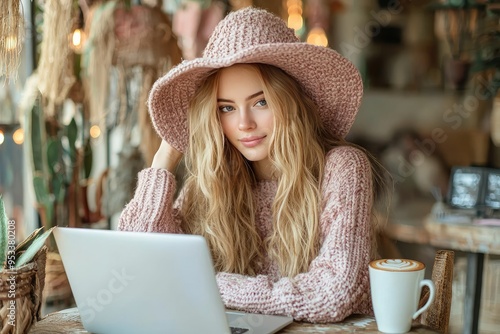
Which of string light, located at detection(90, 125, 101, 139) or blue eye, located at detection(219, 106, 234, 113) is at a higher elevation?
blue eye, located at detection(219, 106, 234, 113)

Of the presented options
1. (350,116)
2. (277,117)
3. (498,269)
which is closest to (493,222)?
(498,269)

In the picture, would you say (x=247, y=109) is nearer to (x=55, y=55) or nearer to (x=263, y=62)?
(x=263, y=62)

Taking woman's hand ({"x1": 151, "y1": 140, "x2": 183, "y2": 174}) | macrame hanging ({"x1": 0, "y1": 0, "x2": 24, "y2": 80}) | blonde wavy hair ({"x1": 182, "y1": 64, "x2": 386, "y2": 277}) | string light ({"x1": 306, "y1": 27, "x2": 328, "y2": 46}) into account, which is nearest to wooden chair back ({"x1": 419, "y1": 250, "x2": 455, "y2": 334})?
blonde wavy hair ({"x1": 182, "y1": 64, "x2": 386, "y2": 277})

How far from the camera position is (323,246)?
1452mm

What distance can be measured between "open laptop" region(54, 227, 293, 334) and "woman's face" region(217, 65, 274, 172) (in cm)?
48

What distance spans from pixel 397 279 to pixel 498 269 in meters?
2.36

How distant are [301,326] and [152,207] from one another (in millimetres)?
481

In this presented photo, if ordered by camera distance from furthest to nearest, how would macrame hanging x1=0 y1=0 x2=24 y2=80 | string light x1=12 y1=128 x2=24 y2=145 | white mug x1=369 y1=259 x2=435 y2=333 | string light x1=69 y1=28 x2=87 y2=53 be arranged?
string light x1=12 y1=128 x2=24 y2=145
string light x1=69 y1=28 x2=87 y2=53
macrame hanging x1=0 y1=0 x2=24 y2=80
white mug x1=369 y1=259 x2=435 y2=333

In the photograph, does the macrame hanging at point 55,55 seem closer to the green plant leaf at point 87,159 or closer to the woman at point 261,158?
the green plant leaf at point 87,159

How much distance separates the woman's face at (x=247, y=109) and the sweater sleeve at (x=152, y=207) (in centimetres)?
20

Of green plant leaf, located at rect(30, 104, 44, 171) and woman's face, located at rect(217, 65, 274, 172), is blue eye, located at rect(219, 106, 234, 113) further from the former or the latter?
green plant leaf, located at rect(30, 104, 44, 171)

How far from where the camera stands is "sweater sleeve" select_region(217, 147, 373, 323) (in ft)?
4.33

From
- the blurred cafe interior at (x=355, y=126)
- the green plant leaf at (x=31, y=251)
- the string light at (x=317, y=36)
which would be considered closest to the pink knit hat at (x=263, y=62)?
the blurred cafe interior at (x=355, y=126)

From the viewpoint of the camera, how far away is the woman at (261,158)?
1507 mm
